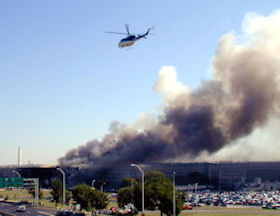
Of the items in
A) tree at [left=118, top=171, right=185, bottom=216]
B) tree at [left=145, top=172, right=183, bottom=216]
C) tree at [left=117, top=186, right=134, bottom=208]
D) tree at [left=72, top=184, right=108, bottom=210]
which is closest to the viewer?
tree at [left=145, top=172, right=183, bottom=216]

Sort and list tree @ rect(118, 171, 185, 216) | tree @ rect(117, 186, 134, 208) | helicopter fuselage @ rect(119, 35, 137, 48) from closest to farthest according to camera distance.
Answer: tree @ rect(118, 171, 185, 216), tree @ rect(117, 186, 134, 208), helicopter fuselage @ rect(119, 35, 137, 48)

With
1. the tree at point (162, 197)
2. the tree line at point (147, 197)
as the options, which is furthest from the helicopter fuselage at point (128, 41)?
the tree at point (162, 197)

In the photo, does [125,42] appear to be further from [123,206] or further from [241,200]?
[241,200]

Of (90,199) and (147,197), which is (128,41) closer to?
(90,199)

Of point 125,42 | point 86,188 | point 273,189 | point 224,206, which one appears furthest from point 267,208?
point 273,189

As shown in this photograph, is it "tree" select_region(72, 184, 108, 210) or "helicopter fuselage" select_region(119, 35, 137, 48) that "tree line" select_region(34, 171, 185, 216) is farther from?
"helicopter fuselage" select_region(119, 35, 137, 48)

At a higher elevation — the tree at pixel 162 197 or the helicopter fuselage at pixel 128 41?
the helicopter fuselage at pixel 128 41

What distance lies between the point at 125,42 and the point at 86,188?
104ft

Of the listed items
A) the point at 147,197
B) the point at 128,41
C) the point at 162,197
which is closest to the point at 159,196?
the point at 162,197

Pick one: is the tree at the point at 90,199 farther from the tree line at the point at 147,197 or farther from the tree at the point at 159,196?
the tree at the point at 159,196

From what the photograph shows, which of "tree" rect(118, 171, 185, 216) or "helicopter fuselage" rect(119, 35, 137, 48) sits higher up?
"helicopter fuselage" rect(119, 35, 137, 48)

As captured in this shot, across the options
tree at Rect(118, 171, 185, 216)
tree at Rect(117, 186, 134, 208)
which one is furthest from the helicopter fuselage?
tree at Rect(117, 186, 134, 208)

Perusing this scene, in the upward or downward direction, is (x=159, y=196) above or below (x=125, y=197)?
above

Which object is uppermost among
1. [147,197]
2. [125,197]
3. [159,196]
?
[159,196]
